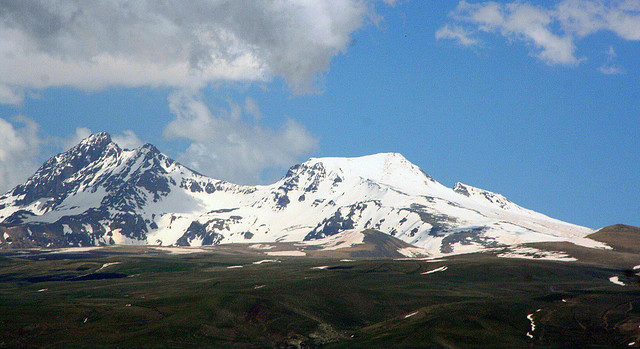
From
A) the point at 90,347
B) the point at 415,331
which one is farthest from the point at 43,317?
the point at 415,331

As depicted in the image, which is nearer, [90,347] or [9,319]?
[90,347]

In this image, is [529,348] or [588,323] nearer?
[529,348]

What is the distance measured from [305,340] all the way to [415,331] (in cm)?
2709

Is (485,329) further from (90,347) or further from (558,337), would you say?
(90,347)

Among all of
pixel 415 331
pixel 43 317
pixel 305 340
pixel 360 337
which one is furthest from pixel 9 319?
pixel 415 331

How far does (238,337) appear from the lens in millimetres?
181250

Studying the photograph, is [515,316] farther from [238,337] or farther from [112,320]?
[112,320]

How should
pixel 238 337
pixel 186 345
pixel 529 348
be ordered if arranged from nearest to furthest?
pixel 529 348, pixel 186 345, pixel 238 337

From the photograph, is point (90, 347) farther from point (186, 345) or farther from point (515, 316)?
point (515, 316)

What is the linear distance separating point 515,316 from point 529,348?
33504 millimetres

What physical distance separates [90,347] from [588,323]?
120683 mm

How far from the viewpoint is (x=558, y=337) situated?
171 meters

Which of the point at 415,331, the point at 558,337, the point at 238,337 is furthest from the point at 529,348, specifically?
the point at 238,337

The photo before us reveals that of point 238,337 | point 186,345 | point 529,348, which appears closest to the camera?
point 529,348
